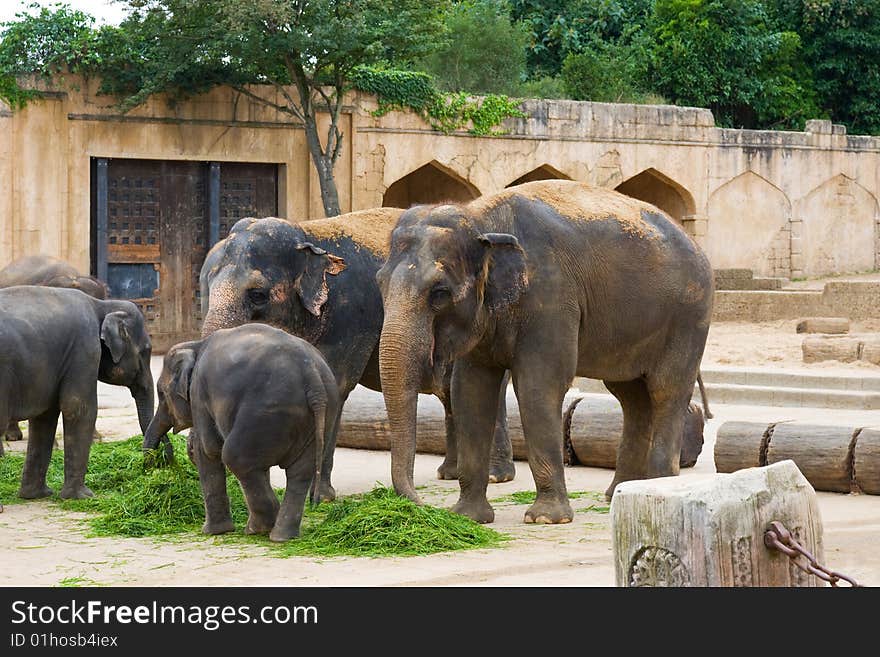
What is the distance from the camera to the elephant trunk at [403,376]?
7527mm

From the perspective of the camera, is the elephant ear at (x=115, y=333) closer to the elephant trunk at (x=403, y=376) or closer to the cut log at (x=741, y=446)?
the elephant trunk at (x=403, y=376)

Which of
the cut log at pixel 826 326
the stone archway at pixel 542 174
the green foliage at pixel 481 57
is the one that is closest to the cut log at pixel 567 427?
the cut log at pixel 826 326

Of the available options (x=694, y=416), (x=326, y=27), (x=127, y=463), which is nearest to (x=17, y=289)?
(x=127, y=463)

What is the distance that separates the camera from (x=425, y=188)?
28641mm

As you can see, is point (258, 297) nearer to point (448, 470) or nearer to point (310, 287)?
point (310, 287)

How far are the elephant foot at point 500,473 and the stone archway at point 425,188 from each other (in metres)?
17.0

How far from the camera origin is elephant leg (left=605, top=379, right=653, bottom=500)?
9.11 meters

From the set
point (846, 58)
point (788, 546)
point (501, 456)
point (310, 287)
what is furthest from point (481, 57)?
point (788, 546)

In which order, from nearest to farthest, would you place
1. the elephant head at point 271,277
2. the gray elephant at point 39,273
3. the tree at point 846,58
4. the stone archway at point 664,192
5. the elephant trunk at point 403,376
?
the elephant trunk at point 403,376 < the elephant head at point 271,277 < the gray elephant at point 39,273 < the stone archway at point 664,192 < the tree at point 846,58

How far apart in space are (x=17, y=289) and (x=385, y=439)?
3.66 meters

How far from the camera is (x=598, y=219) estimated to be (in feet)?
27.7

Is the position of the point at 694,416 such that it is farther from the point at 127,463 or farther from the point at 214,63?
the point at 214,63

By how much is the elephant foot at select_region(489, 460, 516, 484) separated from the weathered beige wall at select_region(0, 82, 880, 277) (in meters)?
13.1

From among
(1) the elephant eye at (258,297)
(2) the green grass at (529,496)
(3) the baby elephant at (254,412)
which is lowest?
(2) the green grass at (529,496)
